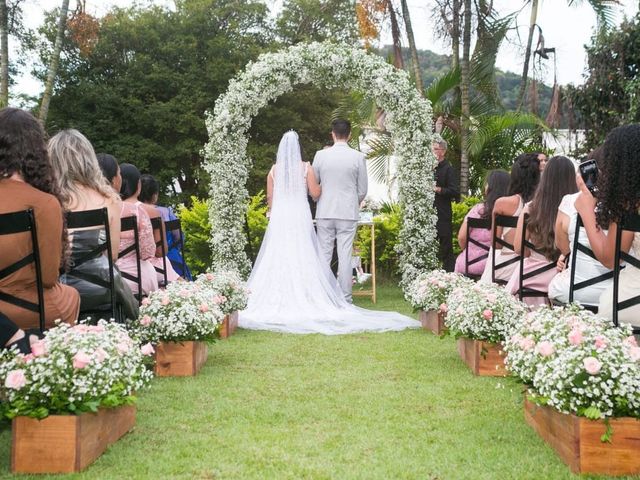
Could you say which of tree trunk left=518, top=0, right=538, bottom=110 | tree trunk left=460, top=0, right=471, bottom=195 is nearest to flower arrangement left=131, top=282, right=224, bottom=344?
tree trunk left=460, top=0, right=471, bottom=195

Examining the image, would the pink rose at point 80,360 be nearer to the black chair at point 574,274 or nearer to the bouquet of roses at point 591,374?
the bouquet of roses at point 591,374

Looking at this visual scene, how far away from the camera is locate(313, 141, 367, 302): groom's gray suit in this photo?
10891 millimetres

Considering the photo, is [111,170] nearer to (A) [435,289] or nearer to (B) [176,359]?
(B) [176,359]

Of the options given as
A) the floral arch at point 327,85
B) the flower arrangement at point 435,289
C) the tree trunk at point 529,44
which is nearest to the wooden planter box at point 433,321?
the flower arrangement at point 435,289

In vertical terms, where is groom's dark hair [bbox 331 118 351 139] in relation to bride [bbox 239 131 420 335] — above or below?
above

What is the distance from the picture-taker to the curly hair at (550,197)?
20.5 ft

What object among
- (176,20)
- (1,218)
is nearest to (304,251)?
(1,218)

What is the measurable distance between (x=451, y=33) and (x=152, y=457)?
15709 mm

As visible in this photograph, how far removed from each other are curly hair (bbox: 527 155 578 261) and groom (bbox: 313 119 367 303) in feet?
15.5

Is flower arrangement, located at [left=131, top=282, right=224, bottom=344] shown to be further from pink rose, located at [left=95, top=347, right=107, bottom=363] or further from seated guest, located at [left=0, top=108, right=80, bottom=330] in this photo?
pink rose, located at [left=95, top=347, right=107, bottom=363]

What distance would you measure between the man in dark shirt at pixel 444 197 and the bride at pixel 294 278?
2170mm

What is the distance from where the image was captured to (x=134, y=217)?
632 cm

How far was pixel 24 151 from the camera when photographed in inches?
161

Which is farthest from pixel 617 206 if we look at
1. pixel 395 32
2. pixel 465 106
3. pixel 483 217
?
pixel 395 32
